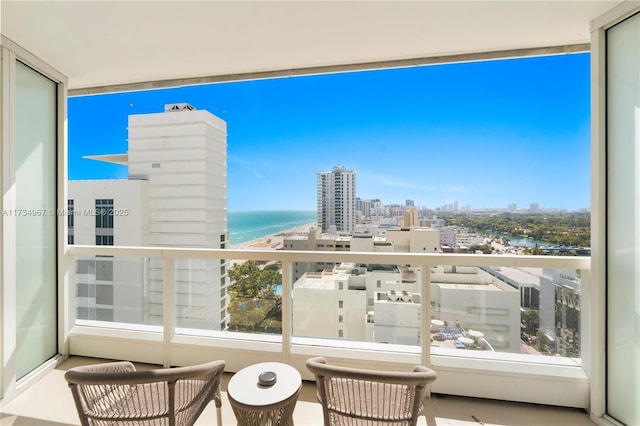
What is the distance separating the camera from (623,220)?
1.81m

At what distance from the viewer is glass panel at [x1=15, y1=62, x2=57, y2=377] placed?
2.29 m

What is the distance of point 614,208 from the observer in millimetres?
1865

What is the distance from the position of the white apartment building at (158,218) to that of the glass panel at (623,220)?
3245mm

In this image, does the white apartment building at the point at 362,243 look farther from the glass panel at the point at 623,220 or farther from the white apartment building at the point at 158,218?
the glass panel at the point at 623,220

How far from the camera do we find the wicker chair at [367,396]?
1.09 meters

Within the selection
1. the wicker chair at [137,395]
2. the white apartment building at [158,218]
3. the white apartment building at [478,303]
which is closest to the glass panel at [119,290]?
the white apartment building at [158,218]

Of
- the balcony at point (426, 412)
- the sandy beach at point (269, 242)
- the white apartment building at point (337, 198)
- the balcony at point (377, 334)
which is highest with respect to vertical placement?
the white apartment building at point (337, 198)

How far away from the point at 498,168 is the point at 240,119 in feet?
21.0

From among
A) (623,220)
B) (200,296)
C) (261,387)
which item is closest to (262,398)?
(261,387)

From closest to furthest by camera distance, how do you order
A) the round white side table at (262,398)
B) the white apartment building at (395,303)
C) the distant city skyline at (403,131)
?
the round white side table at (262,398) < the white apartment building at (395,303) < the distant city skyline at (403,131)

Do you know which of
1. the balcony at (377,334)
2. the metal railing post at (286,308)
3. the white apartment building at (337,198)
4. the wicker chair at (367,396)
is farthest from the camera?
the white apartment building at (337,198)

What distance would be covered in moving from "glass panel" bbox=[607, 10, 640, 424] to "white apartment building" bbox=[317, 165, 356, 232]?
2.18 meters

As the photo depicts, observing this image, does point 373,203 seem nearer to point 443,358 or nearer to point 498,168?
point 443,358

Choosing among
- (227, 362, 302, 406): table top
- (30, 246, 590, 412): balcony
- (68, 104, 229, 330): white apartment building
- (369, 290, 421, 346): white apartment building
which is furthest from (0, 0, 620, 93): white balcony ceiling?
(227, 362, 302, 406): table top
